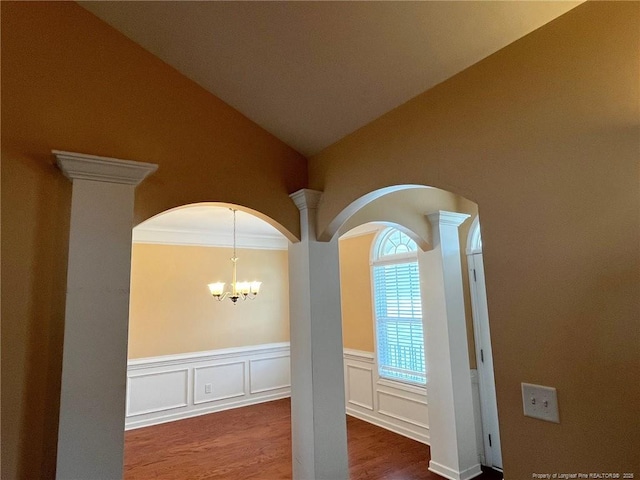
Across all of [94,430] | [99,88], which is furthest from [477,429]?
[99,88]

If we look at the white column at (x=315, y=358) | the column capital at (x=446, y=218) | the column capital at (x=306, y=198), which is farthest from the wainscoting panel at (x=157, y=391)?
the column capital at (x=446, y=218)

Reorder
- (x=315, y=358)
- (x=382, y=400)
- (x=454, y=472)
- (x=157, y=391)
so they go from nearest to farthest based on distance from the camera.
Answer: (x=315, y=358), (x=454, y=472), (x=382, y=400), (x=157, y=391)

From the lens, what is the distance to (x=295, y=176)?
2.56m

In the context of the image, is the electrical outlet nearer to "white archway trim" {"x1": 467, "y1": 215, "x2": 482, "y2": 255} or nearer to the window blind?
"white archway trim" {"x1": 467, "y1": 215, "x2": 482, "y2": 255}

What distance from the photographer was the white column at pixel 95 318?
1.54 meters

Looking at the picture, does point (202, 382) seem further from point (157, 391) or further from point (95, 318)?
point (95, 318)

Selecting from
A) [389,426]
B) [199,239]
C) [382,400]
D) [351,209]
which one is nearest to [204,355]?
[199,239]

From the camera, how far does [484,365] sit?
330cm

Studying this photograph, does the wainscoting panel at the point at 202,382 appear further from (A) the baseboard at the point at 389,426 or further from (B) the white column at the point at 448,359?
(B) the white column at the point at 448,359

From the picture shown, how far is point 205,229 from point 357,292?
2.25m

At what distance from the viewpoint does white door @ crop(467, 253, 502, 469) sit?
3.20m

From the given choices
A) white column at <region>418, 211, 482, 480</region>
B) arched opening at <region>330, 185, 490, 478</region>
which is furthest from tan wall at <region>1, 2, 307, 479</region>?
white column at <region>418, 211, 482, 480</region>

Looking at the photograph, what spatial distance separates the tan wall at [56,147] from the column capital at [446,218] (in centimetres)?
174

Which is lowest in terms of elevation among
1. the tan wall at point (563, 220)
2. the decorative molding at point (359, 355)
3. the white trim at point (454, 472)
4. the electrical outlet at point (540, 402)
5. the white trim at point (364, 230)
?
the white trim at point (454, 472)
